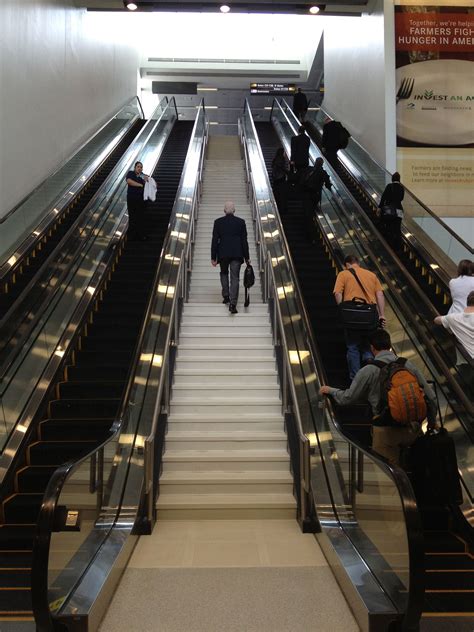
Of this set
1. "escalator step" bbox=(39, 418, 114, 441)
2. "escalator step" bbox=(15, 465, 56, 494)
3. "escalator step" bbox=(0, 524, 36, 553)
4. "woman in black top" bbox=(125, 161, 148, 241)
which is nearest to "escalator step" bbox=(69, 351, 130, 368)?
"escalator step" bbox=(39, 418, 114, 441)

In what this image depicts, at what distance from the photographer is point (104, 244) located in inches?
384

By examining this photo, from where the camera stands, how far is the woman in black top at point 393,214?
33.4ft

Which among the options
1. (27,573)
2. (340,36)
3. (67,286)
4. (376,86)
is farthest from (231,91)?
(27,573)

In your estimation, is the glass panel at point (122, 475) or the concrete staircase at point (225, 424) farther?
the concrete staircase at point (225, 424)

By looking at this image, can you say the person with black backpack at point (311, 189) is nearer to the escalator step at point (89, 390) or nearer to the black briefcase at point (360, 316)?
the black briefcase at point (360, 316)

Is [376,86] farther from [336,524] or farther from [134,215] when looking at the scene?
[336,524]

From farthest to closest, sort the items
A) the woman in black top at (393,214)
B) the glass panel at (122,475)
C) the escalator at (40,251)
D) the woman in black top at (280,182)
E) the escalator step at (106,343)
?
the woman in black top at (280,182)
the woman in black top at (393,214)
the escalator at (40,251)
the escalator step at (106,343)
the glass panel at (122,475)

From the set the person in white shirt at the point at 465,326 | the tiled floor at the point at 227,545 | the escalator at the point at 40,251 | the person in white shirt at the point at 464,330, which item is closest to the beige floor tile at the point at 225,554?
the tiled floor at the point at 227,545

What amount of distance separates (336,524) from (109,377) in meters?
3.23

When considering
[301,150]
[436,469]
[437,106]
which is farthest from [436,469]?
[437,106]

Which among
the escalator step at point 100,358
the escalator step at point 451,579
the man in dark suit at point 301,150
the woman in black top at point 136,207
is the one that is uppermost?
the man in dark suit at point 301,150

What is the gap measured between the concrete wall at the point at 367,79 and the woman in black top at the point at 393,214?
128 inches

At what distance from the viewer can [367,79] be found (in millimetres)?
15039

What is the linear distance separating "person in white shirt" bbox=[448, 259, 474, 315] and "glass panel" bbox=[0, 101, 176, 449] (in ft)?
13.3
